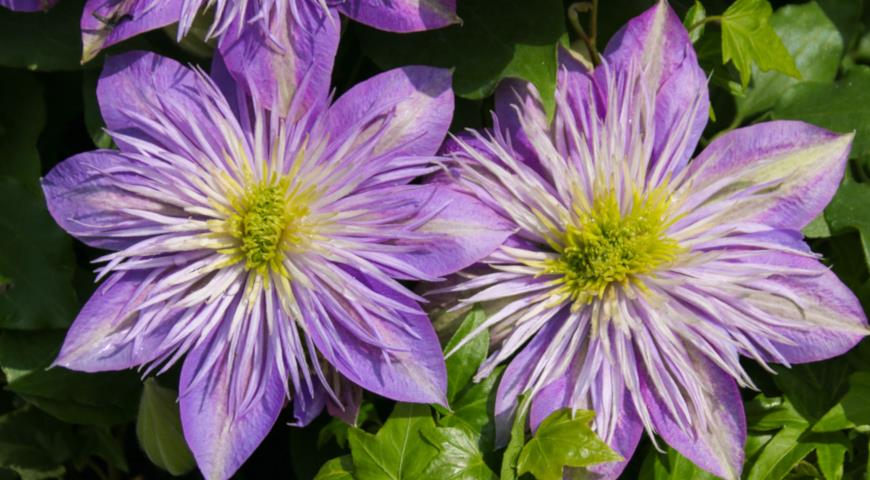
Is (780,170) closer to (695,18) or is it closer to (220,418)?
(695,18)

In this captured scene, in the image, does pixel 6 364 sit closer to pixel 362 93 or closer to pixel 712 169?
pixel 362 93

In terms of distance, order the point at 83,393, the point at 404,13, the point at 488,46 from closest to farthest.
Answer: the point at 404,13
the point at 488,46
the point at 83,393

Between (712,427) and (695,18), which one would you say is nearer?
(712,427)

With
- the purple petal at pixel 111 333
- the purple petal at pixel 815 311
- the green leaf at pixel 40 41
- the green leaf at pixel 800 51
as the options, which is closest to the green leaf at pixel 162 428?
the purple petal at pixel 111 333

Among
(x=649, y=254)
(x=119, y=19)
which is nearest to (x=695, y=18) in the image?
(x=649, y=254)

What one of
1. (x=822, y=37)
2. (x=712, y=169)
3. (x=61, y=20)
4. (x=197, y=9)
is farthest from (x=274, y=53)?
(x=822, y=37)

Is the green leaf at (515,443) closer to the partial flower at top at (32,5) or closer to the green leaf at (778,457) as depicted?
the green leaf at (778,457)

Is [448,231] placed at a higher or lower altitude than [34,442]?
higher
